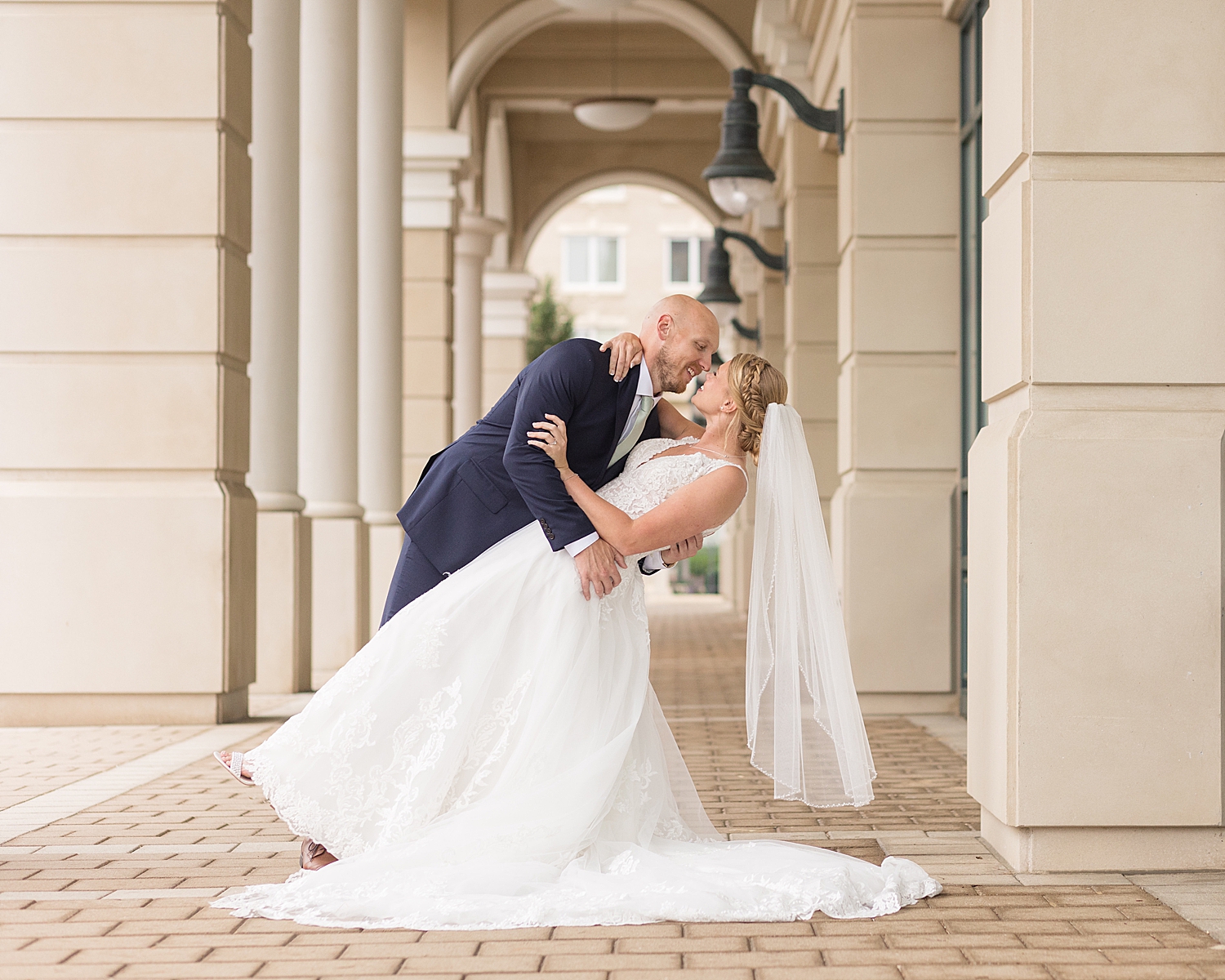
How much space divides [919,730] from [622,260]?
4350cm

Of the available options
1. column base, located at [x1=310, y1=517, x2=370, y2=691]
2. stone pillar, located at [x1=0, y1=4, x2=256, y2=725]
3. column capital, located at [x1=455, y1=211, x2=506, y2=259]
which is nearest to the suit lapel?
stone pillar, located at [x1=0, y1=4, x2=256, y2=725]

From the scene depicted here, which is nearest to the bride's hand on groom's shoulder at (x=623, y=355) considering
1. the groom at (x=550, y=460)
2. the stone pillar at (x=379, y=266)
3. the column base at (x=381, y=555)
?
the groom at (x=550, y=460)

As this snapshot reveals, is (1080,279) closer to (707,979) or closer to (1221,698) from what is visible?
(1221,698)

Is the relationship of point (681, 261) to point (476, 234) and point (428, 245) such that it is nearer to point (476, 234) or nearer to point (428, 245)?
point (476, 234)

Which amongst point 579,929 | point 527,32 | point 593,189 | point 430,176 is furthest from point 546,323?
point 579,929

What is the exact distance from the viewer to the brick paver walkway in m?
3.26

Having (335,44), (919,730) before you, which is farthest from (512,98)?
(919,730)

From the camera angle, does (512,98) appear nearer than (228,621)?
No

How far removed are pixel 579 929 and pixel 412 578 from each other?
138cm

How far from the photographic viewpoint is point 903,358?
28.2ft

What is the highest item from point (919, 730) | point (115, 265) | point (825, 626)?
point (115, 265)

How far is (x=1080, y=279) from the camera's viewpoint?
432cm

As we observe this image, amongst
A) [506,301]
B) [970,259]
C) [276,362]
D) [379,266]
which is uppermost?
[506,301]

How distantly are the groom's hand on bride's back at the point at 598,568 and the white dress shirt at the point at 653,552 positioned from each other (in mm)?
13
